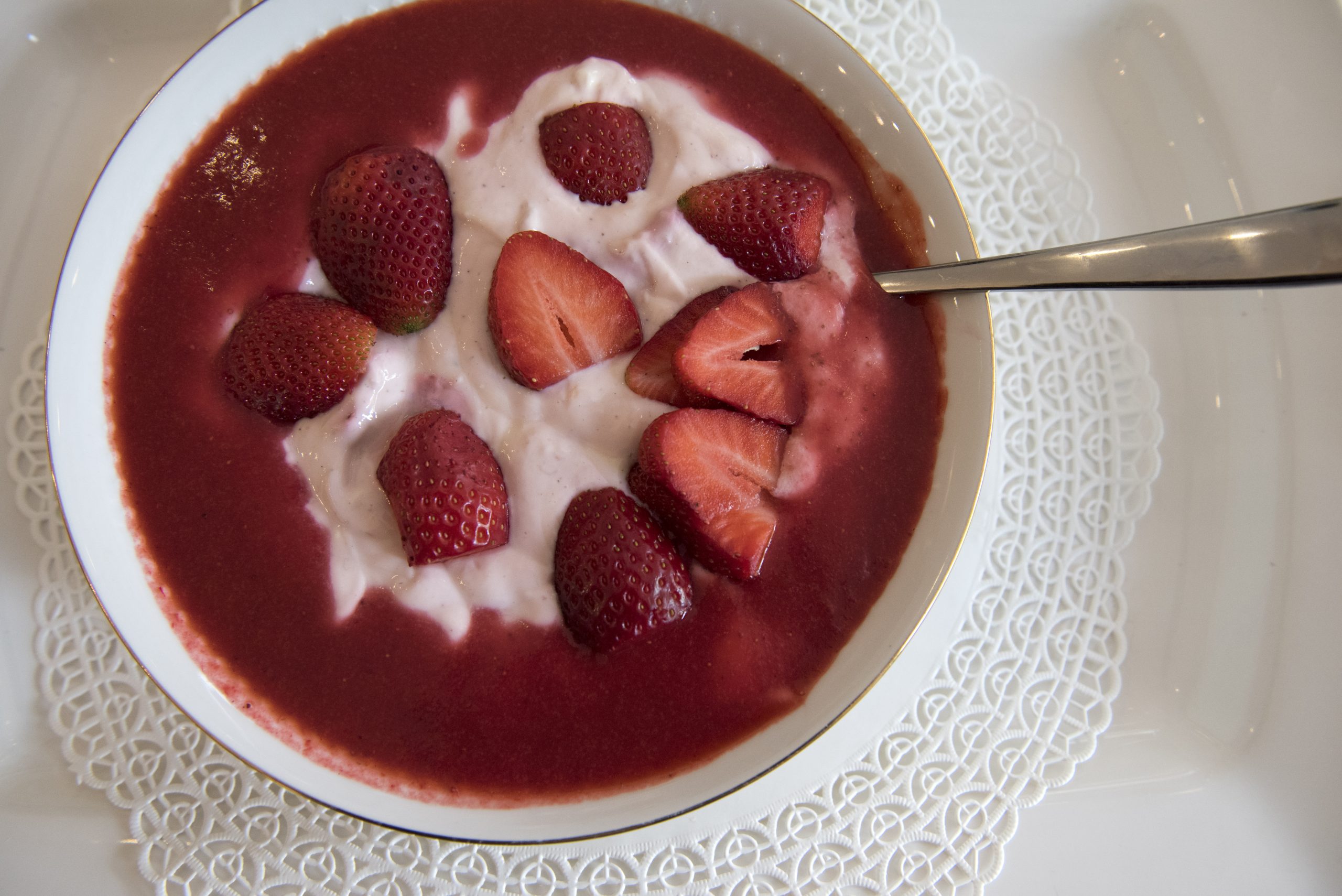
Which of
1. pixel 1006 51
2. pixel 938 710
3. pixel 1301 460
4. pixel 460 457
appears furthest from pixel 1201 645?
pixel 460 457

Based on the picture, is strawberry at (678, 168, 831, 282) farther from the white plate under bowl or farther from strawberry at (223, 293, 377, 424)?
strawberry at (223, 293, 377, 424)

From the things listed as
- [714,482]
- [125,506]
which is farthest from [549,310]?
[125,506]

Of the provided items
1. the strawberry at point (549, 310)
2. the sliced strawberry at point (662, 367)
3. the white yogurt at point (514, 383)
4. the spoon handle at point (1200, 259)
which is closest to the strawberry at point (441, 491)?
the white yogurt at point (514, 383)

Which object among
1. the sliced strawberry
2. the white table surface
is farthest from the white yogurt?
the white table surface

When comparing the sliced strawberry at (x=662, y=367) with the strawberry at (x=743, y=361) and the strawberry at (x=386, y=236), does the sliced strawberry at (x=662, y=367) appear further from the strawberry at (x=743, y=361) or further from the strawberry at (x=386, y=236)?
the strawberry at (x=386, y=236)

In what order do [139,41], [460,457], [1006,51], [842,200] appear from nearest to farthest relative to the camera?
[460,457] → [842,200] → [139,41] → [1006,51]

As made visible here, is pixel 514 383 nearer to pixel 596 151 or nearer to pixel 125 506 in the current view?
pixel 596 151

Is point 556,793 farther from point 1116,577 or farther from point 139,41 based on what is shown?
point 139,41
